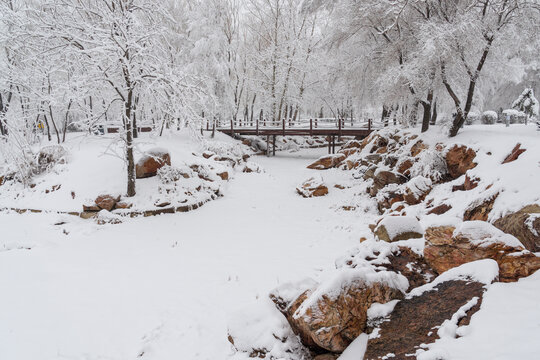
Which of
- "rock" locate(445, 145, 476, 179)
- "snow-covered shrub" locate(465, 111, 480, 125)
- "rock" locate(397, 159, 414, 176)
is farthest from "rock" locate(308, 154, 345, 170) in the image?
"rock" locate(445, 145, 476, 179)

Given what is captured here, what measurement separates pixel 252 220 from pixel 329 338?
7120 millimetres

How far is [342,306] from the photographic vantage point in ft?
11.1

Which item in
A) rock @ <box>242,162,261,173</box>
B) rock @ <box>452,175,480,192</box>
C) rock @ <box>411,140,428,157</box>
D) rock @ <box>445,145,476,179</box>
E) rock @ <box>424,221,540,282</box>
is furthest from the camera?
rock @ <box>242,162,261,173</box>

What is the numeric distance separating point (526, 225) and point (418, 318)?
90.0 inches


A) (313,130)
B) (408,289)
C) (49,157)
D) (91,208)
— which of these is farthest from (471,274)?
(313,130)

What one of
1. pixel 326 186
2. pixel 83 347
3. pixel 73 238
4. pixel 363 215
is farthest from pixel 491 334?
pixel 326 186

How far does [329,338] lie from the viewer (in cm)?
323

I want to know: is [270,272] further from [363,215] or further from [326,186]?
[326,186]

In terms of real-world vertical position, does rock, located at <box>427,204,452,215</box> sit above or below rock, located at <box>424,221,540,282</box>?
below

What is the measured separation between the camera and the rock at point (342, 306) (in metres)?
3.27

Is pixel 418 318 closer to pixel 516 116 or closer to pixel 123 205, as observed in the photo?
pixel 123 205

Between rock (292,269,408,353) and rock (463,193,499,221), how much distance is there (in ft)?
10.5

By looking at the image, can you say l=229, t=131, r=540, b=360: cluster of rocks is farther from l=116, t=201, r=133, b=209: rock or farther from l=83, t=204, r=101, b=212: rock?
l=83, t=204, r=101, b=212: rock

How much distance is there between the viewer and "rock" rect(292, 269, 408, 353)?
3.27 m
